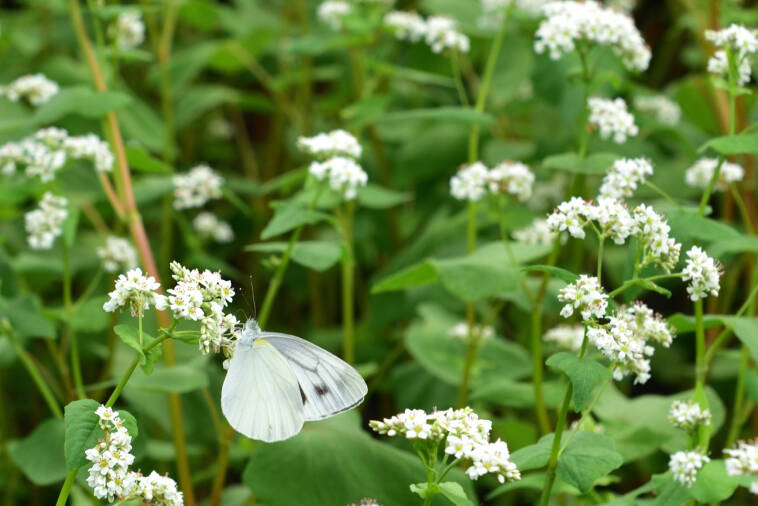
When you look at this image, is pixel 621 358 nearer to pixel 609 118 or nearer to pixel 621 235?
pixel 621 235

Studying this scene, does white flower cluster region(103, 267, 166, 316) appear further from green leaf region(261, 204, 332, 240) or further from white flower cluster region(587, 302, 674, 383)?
white flower cluster region(587, 302, 674, 383)

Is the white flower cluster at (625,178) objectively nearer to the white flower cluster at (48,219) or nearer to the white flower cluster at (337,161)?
the white flower cluster at (337,161)

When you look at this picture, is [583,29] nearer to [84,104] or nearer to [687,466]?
[687,466]

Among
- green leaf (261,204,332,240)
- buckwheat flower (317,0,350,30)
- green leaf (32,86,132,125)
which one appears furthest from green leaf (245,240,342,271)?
buckwheat flower (317,0,350,30)

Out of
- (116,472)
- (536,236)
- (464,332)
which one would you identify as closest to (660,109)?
(536,236)

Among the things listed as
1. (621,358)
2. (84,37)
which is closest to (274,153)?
(84,37)
